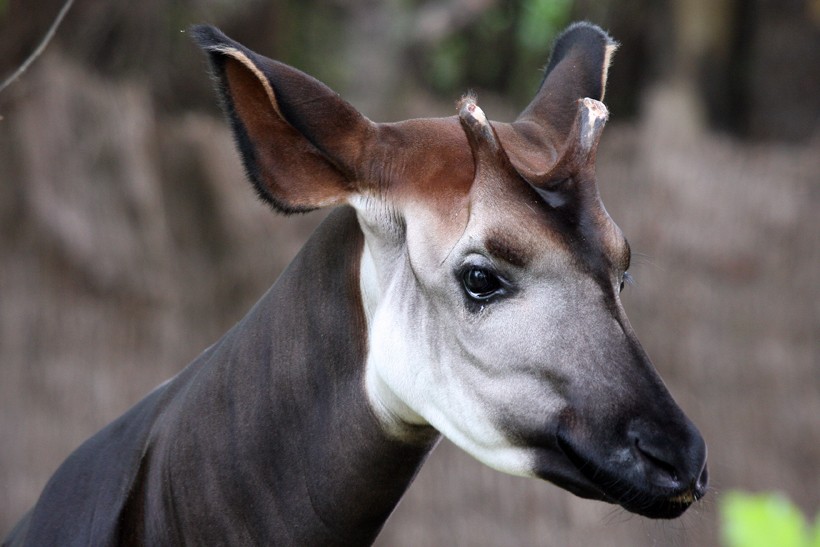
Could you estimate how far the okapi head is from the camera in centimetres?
201

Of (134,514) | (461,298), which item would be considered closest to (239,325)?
(134,514)

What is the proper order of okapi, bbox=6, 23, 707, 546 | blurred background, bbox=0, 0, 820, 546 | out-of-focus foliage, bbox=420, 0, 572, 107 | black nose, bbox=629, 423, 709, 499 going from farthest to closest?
1. out-of-focus foliage, bbox=420, 0, 572, 107
2. blurred background, bbox=0, 0, 820, 546
3. okapi, bbox=6, 23, 707, 546
4. black nose, bbox=629, 423, 709, 499

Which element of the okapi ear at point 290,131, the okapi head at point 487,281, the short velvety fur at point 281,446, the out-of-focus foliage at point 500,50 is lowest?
the out-of-focus foliage at point 500,50

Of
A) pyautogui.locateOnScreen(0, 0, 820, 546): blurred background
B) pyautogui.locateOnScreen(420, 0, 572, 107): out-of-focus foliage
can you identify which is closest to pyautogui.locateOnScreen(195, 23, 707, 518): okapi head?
pyautogui.locateOnScreen(0, 0, 820, 546): blurred background

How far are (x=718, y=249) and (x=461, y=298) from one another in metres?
5.04

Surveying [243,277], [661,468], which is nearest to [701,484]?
[661,468]

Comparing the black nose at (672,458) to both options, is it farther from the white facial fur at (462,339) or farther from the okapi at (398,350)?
the white facial fur at (462,339)

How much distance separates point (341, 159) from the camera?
233 cm

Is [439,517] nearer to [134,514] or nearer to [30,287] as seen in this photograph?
[30,287]

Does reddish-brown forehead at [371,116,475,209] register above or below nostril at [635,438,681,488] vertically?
above

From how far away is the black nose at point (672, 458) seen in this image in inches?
76.4

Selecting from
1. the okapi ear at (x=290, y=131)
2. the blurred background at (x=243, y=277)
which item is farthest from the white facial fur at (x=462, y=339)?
the blurred background at (x=243, y=277)

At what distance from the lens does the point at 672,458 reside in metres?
1.94

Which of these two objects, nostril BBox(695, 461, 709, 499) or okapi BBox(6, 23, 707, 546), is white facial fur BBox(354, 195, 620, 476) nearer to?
okapi BBox(6, 23, 707, 546)
